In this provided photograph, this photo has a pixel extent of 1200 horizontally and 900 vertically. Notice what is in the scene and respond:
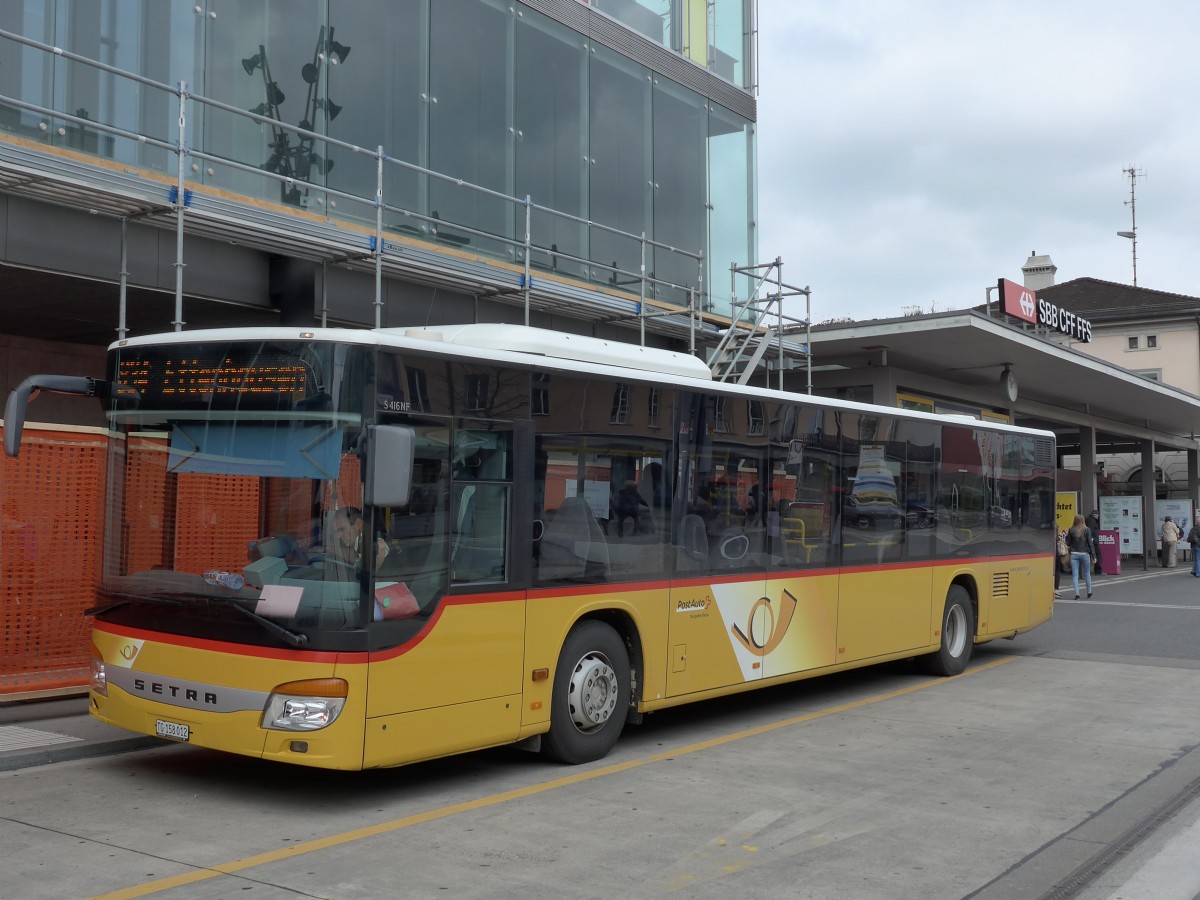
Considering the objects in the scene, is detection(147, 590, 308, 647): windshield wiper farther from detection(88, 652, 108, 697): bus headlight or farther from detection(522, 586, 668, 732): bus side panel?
detection(522, 586, 668, 732): bus side panel

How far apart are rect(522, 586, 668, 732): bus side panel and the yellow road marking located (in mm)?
436

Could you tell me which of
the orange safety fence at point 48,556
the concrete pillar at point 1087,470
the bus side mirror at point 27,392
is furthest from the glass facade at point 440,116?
the concrete pillar at point 1087,470

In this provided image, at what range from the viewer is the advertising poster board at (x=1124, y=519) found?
37.8 m

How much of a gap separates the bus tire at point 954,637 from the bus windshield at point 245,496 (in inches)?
330

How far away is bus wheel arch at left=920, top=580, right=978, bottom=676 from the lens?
42.8ft

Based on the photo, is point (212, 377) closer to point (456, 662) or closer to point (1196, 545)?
point (456, 662)

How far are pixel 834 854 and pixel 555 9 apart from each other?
1447 cm

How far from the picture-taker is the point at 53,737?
8.47 meters

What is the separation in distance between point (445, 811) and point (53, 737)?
Result: 344 cm

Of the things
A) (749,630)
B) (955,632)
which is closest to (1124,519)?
(955,632)

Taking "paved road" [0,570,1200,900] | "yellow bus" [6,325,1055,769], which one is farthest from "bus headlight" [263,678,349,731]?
"paved road" [0,570,1200,900]

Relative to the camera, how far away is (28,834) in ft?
20.3

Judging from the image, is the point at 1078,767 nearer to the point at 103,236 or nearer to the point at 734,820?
the point at 734,820

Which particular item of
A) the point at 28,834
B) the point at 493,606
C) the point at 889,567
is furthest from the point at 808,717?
the point at 28,834
